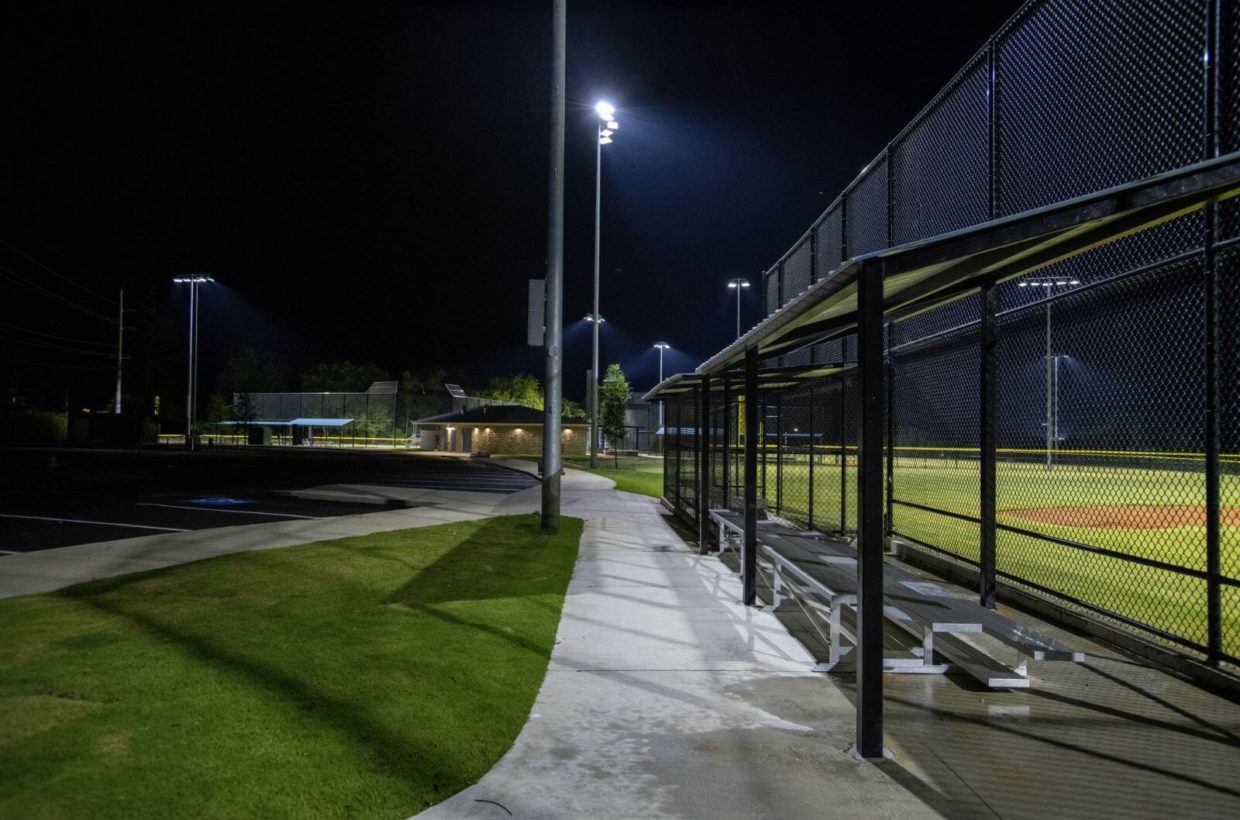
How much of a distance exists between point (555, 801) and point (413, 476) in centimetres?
2468

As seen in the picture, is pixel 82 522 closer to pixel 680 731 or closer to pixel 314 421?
pixel 680 731

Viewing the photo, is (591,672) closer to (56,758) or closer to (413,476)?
(56,758)

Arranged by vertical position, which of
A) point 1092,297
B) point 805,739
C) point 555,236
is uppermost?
point 555,236

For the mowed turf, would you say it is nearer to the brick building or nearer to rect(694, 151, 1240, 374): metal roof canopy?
rect(694, 151, 1240, 374): metal roof canopy

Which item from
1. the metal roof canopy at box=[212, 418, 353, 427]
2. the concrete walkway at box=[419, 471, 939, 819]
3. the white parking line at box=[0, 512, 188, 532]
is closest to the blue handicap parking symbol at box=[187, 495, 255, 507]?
the white parking line at box=[0, 512, 188, 532]

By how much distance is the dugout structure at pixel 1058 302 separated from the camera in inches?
164

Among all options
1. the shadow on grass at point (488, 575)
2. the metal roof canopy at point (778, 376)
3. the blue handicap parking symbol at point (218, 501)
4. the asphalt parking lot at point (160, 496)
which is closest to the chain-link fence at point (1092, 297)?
the metal roof canopy at point (778, 376)

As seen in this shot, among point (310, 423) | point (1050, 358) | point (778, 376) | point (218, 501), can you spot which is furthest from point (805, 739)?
point (310, 423)

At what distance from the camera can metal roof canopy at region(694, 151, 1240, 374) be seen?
355 cm

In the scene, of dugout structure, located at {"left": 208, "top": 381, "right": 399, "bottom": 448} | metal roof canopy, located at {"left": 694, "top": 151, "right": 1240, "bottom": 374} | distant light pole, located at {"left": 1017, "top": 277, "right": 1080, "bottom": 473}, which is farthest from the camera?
dugout structure, located at {"left": 208, "top": 381, "right": 399, "bottom": 448}

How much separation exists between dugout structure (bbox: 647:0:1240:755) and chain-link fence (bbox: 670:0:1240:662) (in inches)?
0.9

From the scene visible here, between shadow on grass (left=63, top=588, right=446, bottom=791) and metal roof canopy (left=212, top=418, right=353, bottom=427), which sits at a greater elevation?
metal roof canopy (left=212, top=418, right=353, bottom=427)

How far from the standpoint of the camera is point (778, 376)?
35.2 ft

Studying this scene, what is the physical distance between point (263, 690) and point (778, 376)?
7.77 meters
